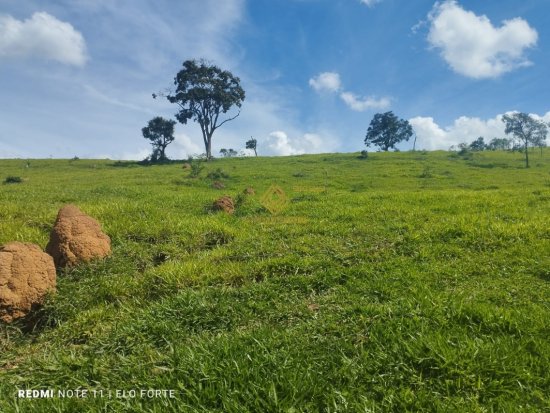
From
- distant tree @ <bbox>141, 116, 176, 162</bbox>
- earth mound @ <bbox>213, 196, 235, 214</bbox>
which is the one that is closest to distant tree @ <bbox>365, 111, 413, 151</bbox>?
distant tree @ <bbox>141, 116, 176, 162</bbox>

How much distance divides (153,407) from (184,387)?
0.33 meters

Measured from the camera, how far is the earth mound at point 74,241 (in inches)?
268

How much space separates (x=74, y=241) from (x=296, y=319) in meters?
4.87

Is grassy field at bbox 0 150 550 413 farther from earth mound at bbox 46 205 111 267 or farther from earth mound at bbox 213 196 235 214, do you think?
earth mound at bbox 213 196 235 214

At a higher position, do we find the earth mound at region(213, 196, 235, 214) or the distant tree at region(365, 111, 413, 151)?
the distant tree at region(365, 111, 413, 151)

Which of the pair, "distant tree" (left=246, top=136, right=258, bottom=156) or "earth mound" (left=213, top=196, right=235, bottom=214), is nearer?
"earth mound" (left=213, top=196, right=235, bottom=214)

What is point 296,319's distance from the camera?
4.89m

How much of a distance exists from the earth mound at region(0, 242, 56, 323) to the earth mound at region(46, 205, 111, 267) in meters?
0.69

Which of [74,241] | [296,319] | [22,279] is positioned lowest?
[296,319]

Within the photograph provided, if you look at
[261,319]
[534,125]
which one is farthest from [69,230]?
[534,125]

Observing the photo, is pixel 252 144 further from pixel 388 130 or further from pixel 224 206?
pixel 224 206

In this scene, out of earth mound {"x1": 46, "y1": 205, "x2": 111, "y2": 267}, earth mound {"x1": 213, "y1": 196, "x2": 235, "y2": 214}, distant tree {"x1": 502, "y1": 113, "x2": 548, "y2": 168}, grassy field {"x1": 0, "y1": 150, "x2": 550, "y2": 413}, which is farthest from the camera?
distant tree {"x1": 502, "y1": 113, "x2": 548, "y2": 168}

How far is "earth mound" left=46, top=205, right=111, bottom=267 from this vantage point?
22.3 feet

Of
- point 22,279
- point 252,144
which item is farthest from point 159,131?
point 22,279
